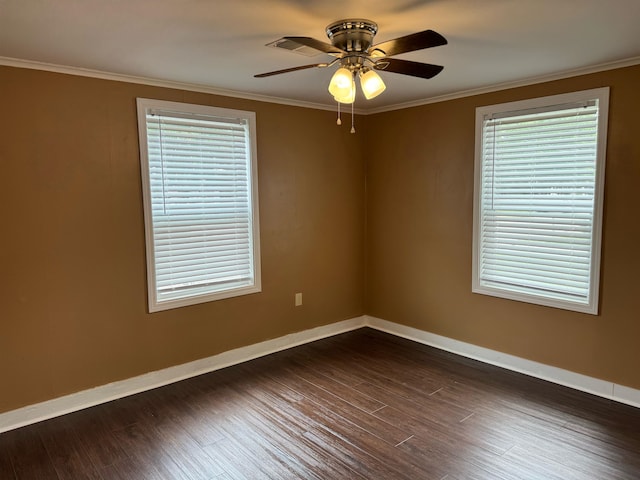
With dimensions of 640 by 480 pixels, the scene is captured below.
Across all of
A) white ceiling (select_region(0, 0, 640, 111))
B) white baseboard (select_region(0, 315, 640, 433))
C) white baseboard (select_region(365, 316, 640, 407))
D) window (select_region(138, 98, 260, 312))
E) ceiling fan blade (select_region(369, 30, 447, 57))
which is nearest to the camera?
ceiling fan blade (select_region(369, 30, 447, 57))

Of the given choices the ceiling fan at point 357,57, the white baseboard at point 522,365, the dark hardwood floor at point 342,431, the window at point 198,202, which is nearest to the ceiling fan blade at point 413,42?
the ceiling fan at point 357,57

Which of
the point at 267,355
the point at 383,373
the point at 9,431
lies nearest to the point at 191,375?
the point at 267,355

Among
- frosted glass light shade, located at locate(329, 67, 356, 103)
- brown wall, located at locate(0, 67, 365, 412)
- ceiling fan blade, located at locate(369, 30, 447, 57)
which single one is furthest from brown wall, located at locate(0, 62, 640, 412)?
ceiling fan blade, located at locate(369, 30, 447, 57)

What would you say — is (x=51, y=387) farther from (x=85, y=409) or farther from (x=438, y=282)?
(x=438, y=282)

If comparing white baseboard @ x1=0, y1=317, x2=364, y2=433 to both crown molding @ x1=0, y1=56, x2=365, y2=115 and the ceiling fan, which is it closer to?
crown molding @ x1=0, y1=56, x2=365, y2=115

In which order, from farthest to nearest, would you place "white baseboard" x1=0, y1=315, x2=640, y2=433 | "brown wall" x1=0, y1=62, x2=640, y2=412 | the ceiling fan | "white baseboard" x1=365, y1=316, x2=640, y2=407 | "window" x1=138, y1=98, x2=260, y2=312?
"window" x1=138, y1=98, x2=260, y2=312
"white baseboard" x1=365, y1=316, x2=640, y2=407
"white baseboard" x1=0, y1=315, x2=640, y2=433
"brown wall" x1=0, y1=62, x2=640, y2=412
the ceiling fan

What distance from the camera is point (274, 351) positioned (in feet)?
13.3

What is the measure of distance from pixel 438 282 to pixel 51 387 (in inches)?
127

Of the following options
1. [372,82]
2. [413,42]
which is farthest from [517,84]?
[413,42]

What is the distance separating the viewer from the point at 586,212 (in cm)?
310

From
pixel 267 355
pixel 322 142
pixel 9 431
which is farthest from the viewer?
pixel 322 142

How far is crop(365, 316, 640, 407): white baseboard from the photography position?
120 inches

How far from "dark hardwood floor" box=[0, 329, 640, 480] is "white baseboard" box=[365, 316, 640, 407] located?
3.8 inches

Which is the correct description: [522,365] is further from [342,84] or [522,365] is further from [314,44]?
[314,44]
